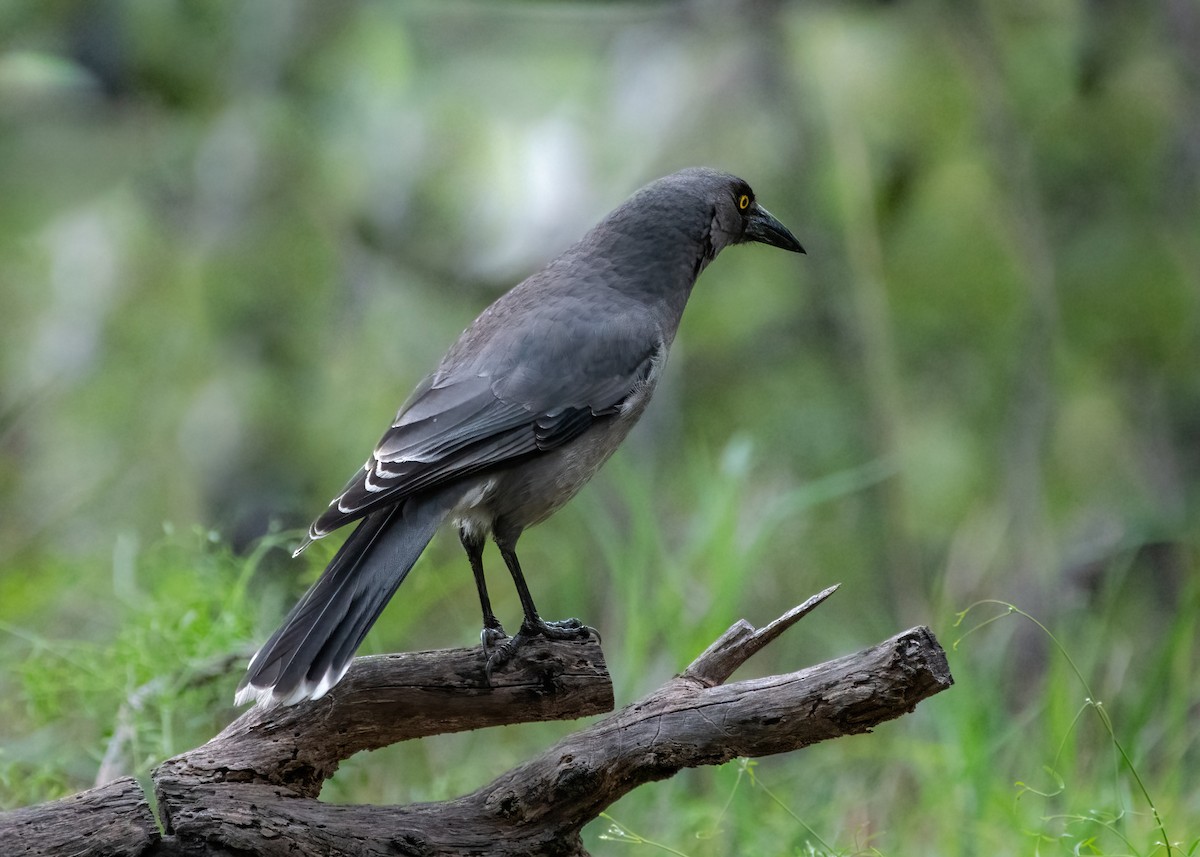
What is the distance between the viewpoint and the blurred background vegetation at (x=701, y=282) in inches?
230

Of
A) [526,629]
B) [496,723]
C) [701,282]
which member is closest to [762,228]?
[526,629]

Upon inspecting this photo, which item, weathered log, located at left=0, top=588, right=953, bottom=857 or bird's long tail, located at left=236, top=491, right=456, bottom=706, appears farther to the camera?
bird's long tail, located at left=236, top=491, right=456, bottom=706

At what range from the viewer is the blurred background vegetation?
5.84m

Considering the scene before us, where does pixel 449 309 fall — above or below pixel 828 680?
above

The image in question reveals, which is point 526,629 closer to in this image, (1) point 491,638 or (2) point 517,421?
(1) point 491,638

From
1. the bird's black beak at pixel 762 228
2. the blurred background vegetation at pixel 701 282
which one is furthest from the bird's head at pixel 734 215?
the blurred background vegetation at pixel 701 282

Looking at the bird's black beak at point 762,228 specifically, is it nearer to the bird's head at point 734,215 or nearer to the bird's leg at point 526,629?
the bird's head at point 734,215

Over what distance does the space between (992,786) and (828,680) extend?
1.82 m

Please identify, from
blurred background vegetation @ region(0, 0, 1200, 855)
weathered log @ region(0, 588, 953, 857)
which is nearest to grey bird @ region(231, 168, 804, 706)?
A: weathered log @ region(0, 588, 953, 857)

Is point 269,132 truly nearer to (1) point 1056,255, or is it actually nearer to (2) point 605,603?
(2) point 605,603

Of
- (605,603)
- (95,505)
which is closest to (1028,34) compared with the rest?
(605,603)

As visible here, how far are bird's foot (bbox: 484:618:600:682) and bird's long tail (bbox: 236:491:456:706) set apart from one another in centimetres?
29

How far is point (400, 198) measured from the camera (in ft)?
21.2

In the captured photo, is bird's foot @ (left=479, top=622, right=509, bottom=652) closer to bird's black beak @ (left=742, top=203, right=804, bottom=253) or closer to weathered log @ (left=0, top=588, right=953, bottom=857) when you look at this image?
weathered log @ (left=0, top=588, right=953, bottom=857)
